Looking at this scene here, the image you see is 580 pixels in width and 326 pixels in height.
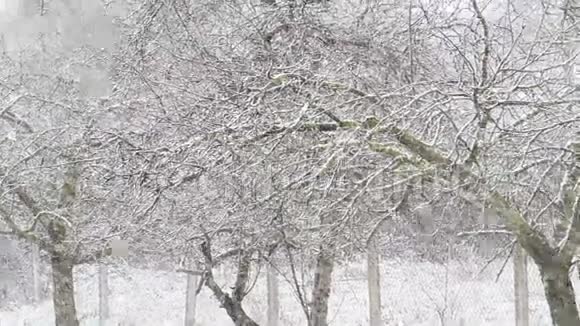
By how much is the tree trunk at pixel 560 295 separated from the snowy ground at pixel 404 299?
4.32 meters

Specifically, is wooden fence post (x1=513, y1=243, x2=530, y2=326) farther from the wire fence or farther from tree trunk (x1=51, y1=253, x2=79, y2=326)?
tree trunk (x1=51, y1=253, x2=79, y2=326)

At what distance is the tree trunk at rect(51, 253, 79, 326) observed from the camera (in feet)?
28.1

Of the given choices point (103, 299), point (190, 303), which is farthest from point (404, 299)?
point (103, 299)

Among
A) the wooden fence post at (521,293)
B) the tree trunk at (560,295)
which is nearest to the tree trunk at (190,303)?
the wooden fence post at (521,293)

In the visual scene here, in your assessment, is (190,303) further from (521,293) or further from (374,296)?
(521,293)

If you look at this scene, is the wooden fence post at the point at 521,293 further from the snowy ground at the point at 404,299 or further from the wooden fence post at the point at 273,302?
the wooden fence post at the point at 273,302

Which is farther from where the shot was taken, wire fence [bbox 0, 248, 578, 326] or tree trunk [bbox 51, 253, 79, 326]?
wire fence [bbox 0, 248, 578, 326]

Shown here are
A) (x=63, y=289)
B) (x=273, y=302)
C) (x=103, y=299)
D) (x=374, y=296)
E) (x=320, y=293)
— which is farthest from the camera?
(x=103, y=299)

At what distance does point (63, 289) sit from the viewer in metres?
8.70

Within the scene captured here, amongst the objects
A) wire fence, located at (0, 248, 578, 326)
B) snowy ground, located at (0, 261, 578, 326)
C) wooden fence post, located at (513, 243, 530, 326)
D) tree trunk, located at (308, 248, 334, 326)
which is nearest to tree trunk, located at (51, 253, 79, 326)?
wire fence, located at (0, 248, 578, 326)

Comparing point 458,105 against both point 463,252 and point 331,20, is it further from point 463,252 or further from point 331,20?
point 463,252

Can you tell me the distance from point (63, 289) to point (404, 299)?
468 centimetres

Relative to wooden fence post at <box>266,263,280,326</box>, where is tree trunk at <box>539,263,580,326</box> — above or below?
below

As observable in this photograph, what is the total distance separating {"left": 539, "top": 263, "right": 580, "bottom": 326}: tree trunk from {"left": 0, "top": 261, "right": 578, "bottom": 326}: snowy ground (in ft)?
14.2
